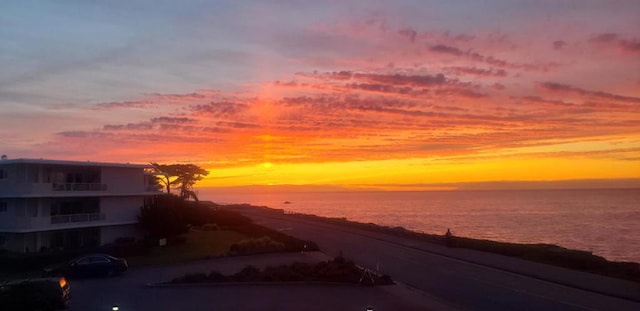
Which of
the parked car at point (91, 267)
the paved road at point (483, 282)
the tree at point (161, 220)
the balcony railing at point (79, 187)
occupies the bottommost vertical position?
the paved road at point (483, 282)

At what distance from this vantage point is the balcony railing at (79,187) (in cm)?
4697

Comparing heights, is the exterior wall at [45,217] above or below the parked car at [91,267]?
above

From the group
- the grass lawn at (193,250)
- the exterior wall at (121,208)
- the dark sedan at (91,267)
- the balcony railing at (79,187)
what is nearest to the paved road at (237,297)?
the dark sedan at (91,267)

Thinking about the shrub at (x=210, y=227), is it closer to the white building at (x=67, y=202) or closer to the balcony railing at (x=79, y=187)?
the white building at (x=67, y=202)

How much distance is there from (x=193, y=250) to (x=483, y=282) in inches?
940

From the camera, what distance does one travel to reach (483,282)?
31312 mm

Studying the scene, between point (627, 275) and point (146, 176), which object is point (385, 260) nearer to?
point (627, 275)

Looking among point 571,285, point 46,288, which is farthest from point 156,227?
point 571,285

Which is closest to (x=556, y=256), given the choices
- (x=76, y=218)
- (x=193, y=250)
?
(x=193, y=250)

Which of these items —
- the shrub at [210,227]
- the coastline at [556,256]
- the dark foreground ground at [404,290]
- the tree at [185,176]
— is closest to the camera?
the dark foreground ground at [404,290]

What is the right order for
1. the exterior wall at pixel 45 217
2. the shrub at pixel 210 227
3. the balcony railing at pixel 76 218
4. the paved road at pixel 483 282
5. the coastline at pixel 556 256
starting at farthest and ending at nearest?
1. the shrub at pixel 210 227
2. the balcony railing at pixel 76 218
3. the exterior wall at pixel 45 217
4. the coastline at pixel 556 256
5. the paved road at pixel 483 282

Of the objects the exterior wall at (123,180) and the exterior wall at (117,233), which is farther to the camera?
the exterior wall at (123,180)

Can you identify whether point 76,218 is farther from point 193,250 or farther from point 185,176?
point 185,176

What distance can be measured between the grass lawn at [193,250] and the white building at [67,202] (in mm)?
5367
